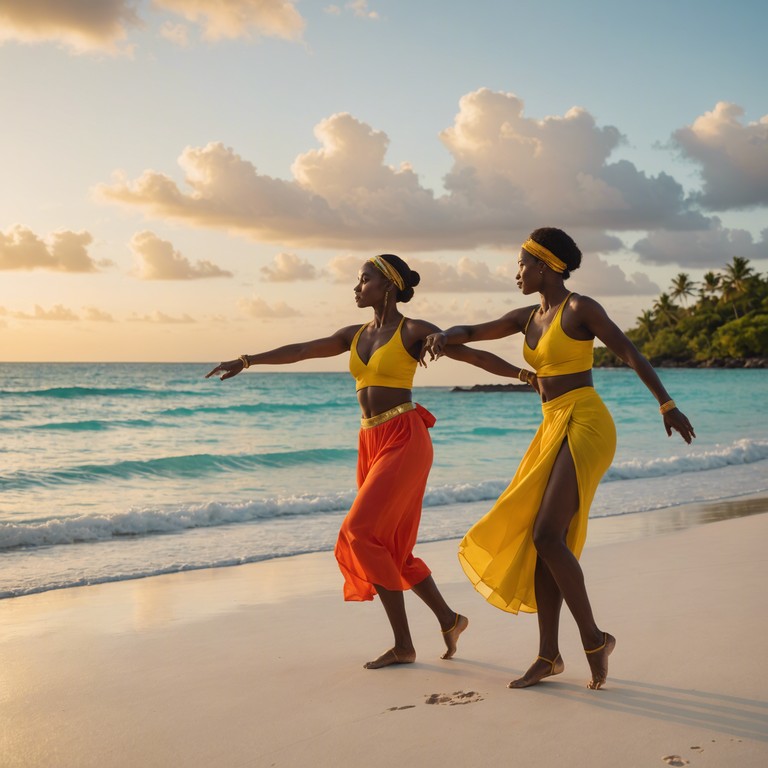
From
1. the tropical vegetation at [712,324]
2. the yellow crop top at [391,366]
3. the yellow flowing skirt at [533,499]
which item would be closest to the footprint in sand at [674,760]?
the yellow flowing skirt at [533,499]

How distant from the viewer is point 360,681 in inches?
181

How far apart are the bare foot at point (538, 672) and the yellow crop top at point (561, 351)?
1357mm

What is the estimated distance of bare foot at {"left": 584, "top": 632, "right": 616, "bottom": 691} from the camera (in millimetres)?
4168

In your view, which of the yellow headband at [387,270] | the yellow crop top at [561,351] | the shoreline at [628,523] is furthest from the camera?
the shoreline at [628,523]

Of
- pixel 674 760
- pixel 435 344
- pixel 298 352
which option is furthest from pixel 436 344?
pixel 674 760

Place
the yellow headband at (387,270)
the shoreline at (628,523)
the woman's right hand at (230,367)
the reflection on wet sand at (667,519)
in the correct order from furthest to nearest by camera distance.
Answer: the reflection on wet sand at (667,519), the shoreline at (628,523), the woman's right hand at (230,367), the yellow headband at (387,270)

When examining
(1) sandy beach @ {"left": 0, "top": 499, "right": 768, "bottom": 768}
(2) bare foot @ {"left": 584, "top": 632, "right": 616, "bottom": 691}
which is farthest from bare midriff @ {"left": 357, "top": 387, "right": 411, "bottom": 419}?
(2) bare foot @ {"left": 584, "top": 632, "right": 616, "bottom": 691}

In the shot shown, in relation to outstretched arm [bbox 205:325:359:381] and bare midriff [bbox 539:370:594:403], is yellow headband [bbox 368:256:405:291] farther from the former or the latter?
bare midriff [bbox 539:370:594:403]

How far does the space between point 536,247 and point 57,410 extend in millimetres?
34846

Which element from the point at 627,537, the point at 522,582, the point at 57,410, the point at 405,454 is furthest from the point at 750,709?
the point at 57,410

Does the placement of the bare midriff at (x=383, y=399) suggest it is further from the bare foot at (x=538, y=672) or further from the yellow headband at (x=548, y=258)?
the bare foot at (x=538, y=672)

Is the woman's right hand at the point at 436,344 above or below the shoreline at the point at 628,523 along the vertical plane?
above

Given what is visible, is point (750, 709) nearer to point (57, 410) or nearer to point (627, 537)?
point (627, 537)

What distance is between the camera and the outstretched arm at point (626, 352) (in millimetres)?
4117
